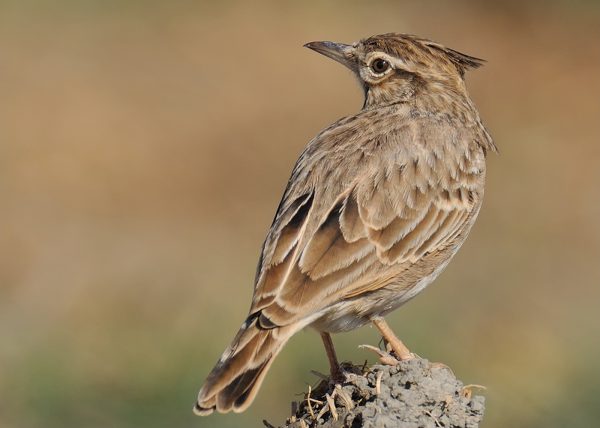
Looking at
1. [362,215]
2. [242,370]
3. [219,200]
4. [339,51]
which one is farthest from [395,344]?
[219,200]

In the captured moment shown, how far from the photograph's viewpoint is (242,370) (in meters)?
7.19

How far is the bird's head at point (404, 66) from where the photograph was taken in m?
9.27

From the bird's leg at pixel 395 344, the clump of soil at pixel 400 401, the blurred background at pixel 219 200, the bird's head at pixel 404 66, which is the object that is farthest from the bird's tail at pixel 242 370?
the blurred background at pixel 219 200

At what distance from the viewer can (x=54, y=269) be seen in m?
17.4

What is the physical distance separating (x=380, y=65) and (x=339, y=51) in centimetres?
37

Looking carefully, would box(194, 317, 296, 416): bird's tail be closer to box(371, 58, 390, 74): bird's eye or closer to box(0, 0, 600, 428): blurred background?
box(371, 58, 390, 74): bird's eye

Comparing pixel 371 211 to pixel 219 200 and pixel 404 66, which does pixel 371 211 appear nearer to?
pixel 404 66

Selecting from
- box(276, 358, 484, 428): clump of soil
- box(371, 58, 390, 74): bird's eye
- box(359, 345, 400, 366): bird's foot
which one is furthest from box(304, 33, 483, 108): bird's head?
box(276, 358, 484, 428): clump of soil

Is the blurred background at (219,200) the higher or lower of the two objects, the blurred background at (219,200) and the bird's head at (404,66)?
the higher

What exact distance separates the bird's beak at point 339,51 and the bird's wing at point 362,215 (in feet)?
2.85

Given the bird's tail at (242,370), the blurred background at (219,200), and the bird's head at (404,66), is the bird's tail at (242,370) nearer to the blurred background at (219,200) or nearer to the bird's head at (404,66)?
the bird's head at (404,66)

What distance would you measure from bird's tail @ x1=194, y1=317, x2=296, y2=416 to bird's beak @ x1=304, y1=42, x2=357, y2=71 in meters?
2.69

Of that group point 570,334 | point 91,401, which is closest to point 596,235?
point 570,334

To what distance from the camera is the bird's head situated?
30.4ft
